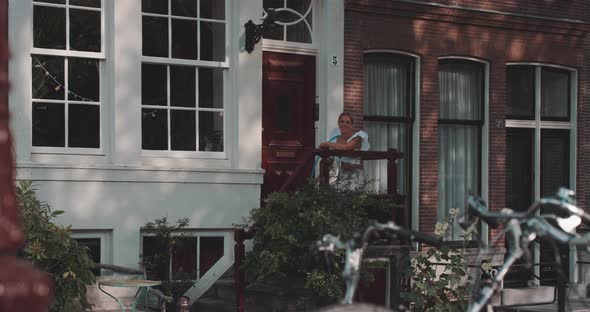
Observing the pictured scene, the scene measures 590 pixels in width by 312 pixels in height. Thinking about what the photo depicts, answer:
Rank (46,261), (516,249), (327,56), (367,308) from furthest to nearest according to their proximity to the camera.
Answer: (327,56) → (46,261) → (516,249) → (367,308)

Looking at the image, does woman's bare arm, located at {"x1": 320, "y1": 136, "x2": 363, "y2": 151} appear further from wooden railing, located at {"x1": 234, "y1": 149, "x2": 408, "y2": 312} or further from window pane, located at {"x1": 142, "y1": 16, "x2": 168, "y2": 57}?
window pane, located at {"x1": 142, "y1": 16, "x2": 168, "y2": 57}

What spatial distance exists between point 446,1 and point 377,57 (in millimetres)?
1403

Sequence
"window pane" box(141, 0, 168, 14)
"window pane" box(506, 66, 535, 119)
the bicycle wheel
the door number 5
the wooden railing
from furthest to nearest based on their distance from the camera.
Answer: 1. "window pane" box(506, 66, 535, 119)
2. the door number 5
3. "window pane" box(141, 0, 168, 14)
4. the wooden railing
5. the bicycle wheel

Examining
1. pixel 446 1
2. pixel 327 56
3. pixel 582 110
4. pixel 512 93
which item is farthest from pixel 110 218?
pixel 582 110

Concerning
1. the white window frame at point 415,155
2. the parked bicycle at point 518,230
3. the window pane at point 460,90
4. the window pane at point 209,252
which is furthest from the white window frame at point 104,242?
the parked bicycle at point 518,230

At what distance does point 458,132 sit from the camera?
14.1 metres

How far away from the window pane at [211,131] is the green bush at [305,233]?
1586 millimetres

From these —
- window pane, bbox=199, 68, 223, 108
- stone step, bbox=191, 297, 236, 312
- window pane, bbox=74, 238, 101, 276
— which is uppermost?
window pane, bbox=199, 68, 223, 108

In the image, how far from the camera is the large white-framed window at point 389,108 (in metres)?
13.2

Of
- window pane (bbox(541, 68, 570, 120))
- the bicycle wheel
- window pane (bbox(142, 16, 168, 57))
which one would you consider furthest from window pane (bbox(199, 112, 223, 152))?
the bicycle wheel

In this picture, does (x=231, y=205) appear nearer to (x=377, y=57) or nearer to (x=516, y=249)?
(x=377, y=57)

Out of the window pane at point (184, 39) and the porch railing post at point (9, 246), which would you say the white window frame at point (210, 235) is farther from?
the porch railing post at point (9, 246)

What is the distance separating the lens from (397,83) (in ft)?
44.0

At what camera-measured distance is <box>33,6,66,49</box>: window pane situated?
34.8 ft
